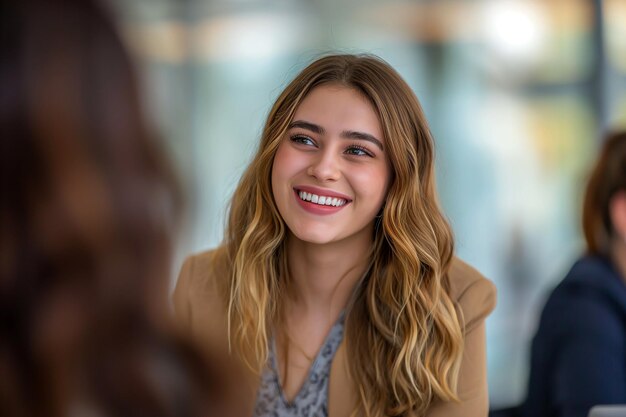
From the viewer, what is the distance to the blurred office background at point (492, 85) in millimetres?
5801

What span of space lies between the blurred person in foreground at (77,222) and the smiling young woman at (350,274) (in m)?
1.11

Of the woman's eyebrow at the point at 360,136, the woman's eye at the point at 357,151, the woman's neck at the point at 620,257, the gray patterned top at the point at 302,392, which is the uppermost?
the woman's eyebrow at the point at 360,136

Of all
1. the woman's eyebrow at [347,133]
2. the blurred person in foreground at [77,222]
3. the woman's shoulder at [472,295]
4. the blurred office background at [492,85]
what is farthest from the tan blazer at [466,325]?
the blurred office background at [492,85]

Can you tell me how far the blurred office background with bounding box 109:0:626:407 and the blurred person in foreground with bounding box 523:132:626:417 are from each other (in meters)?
3.35

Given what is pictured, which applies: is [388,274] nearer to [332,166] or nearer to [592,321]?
[332,166]

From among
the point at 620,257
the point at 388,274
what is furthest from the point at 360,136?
the point at 620,257

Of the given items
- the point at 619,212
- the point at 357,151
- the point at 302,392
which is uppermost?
the point at 357,151

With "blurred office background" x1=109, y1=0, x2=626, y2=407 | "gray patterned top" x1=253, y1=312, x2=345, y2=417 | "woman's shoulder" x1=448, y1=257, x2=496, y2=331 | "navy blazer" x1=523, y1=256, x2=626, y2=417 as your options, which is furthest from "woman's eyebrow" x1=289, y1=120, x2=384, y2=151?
"blurred office background" x1=109, y1=0, x2=626, y2=407

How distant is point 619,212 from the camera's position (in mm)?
2381

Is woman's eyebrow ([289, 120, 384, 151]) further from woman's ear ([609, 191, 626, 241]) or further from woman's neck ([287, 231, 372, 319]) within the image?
woman's ear ([609, 191, 626, 241])

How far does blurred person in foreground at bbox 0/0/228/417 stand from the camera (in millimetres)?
693

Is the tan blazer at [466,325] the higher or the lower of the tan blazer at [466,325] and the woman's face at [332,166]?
the lower

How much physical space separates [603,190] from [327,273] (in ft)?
3.03

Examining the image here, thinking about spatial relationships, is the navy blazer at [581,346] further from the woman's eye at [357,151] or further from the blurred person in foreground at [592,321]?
the woman's eye at [357,151]
